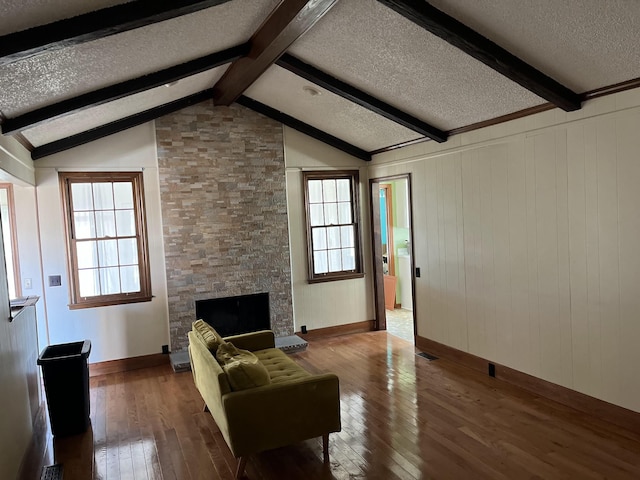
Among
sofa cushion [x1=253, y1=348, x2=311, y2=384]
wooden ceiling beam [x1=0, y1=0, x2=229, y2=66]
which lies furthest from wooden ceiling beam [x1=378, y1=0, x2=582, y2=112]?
sofa cushion [x1=253, y1=348, x2=311, y2=384]

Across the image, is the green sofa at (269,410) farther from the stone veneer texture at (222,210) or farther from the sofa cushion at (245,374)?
the stone veneer texture at (222,210)

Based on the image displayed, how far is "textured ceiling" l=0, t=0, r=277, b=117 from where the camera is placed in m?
2.98

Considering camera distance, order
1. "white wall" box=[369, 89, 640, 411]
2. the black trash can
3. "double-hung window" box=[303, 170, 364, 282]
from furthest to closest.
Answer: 1. "double-hung window" box=[303, 170, 364, 282]
2. the black trash can
3. "white wall" box=[369, 89, 640, 411]

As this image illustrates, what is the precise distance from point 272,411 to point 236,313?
3.08m

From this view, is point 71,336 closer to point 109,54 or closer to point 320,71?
point 109,54

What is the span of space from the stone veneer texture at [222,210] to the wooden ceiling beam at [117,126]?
0.12m

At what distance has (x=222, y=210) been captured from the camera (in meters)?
5.97

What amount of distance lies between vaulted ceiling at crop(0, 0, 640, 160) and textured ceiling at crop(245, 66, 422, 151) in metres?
0.06

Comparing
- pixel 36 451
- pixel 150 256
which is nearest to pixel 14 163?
pixel 150 256

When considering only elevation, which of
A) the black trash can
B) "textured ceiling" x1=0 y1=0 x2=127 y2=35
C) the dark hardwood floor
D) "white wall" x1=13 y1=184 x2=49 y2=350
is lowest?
the dark hardwood floor

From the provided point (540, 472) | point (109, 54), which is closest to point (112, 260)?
point (109, 54)

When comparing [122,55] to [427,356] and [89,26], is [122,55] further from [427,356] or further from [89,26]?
[427,356]

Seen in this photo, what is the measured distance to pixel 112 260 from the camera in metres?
5.52

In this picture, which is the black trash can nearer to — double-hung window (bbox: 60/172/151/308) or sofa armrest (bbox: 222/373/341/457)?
double-hung window (bbox: 60/172/151/308)
